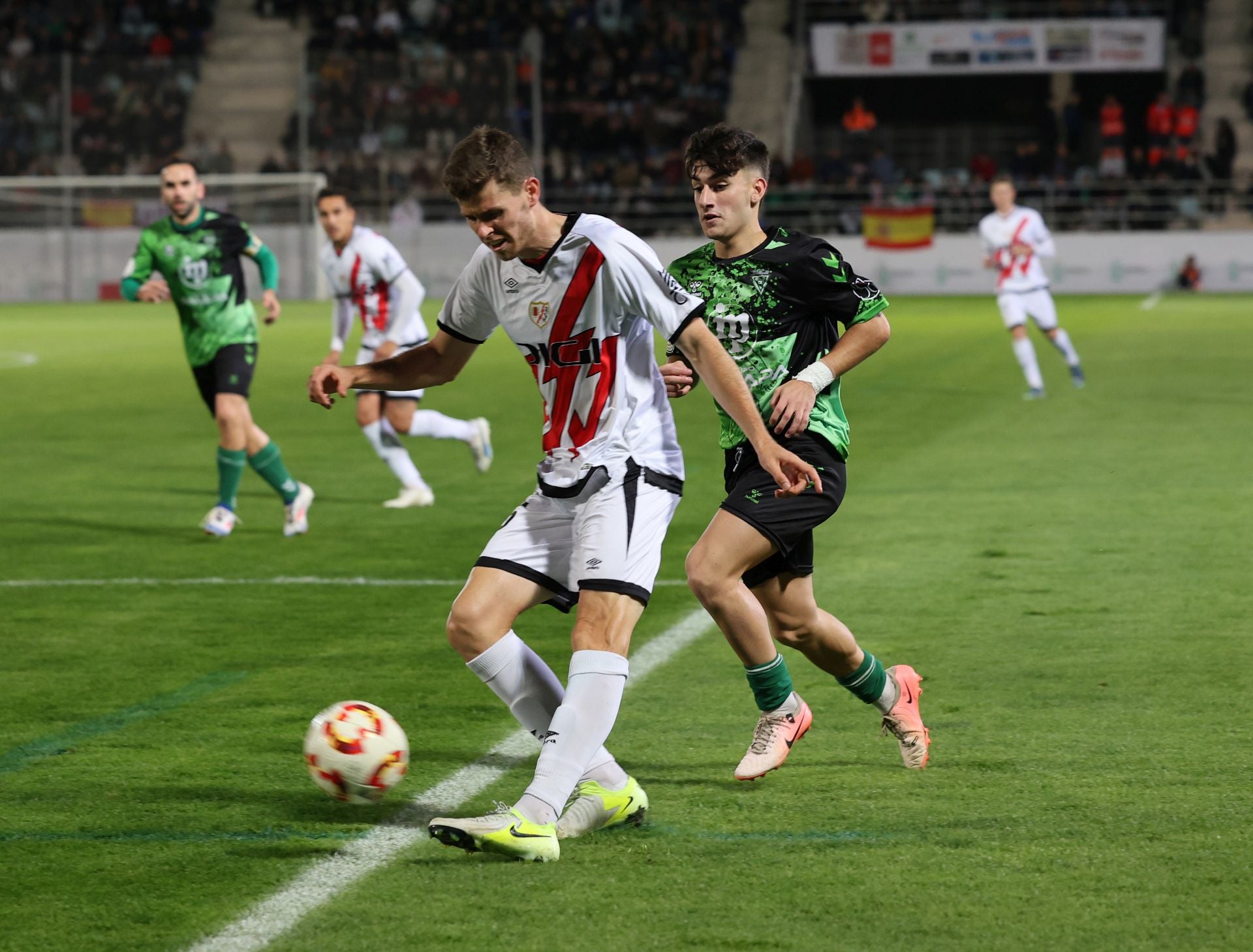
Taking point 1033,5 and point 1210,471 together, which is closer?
point 1210,471

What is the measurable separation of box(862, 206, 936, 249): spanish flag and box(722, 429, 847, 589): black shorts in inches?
1224

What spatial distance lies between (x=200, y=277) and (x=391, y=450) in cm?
160

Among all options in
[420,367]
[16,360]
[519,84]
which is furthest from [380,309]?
[519,84]

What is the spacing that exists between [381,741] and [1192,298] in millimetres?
29493

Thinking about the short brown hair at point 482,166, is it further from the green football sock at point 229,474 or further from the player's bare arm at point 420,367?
the green football sock at point 229,474

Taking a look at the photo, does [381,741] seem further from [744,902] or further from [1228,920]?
[1228,920]

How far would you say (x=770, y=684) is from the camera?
4934 mm

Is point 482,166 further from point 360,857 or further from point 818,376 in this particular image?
point 360,857

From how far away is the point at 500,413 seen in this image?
16047 mm

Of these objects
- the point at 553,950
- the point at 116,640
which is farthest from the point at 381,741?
the point at 116,640

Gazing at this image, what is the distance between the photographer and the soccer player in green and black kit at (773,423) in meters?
4.79

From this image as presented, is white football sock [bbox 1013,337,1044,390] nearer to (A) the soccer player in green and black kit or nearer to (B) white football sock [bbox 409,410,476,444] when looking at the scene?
(B) white football sock [bbox 409,410,476,444]

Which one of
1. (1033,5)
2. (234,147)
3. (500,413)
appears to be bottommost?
(500,413)

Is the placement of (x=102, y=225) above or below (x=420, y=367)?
below
